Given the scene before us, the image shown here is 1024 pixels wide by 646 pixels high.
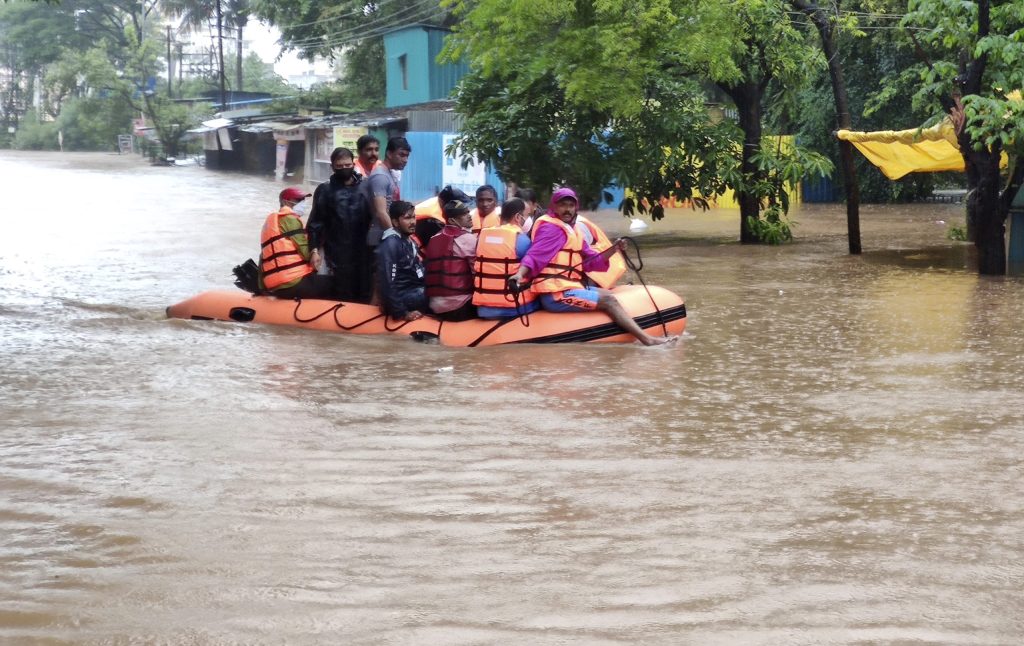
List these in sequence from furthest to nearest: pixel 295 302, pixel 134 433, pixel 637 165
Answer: pixel 637 165, pixel 295 302, pixel 134 433

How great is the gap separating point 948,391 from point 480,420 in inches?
122

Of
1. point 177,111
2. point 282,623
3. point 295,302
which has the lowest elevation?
point 282,623

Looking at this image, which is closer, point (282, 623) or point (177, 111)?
point (282, 623)

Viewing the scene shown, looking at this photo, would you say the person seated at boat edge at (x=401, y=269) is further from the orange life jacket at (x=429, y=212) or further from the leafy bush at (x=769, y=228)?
the leafy bush at (x=769, y=228)

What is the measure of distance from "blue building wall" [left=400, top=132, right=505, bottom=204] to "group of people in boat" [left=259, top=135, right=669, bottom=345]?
18995 mm

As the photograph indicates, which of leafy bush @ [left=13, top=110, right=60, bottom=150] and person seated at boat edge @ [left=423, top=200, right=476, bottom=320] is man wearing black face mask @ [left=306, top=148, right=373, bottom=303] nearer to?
person seated at boat edge @ [left=423, top=200, right=476, bottom=320]

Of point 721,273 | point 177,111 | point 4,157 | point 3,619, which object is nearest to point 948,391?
point 3,619

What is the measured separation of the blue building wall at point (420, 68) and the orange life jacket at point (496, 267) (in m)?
27.2

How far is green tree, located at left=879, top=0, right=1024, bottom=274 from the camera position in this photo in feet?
43.1

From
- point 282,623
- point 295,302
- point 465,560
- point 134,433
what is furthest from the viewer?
point 295,302

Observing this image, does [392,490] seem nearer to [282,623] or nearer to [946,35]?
[282,623]

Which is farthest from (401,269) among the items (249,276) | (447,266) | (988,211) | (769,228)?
(769,228)

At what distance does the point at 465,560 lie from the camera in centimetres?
509

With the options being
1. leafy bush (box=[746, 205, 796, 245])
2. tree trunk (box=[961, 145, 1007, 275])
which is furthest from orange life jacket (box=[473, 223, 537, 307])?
leafy bush (box=[746, 205, 796, 245])
